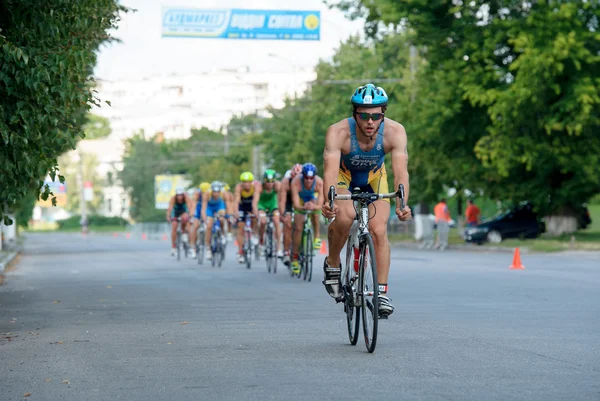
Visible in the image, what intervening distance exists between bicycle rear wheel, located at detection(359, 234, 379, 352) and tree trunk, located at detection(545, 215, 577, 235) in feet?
111

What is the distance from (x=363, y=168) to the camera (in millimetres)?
10516

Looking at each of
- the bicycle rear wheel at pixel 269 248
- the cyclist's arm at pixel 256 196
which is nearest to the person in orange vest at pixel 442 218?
the cyclist's arm at pixel 256 196

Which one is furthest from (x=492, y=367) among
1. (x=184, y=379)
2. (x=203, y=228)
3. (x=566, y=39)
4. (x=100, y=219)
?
(x=100, y=219)

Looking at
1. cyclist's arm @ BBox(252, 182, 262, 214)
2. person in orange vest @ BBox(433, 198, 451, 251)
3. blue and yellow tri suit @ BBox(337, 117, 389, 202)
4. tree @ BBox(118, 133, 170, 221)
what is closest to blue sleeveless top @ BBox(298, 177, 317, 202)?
cyclist's arm @ BBox(252, 182, 262, 214)

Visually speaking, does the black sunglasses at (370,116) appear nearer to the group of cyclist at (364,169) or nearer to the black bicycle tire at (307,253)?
the group of cyclist at (364,169)

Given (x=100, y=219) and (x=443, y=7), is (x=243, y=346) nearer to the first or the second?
(x=443, y=7)

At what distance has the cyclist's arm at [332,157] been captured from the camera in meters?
9.95

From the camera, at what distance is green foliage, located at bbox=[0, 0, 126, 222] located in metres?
13.2

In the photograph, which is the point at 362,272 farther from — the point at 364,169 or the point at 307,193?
the point at 307,193

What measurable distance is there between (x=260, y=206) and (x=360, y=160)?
47.0ft

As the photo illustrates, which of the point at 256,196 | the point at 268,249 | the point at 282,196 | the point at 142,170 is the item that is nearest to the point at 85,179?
the point at 142,170

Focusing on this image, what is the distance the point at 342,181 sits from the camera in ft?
34.9

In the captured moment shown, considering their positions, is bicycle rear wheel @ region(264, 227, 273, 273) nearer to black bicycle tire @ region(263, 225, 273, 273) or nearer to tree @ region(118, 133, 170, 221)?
black bicycle tire @ region(263, 225, 273, 273)

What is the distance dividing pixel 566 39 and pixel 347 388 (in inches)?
1122
